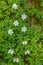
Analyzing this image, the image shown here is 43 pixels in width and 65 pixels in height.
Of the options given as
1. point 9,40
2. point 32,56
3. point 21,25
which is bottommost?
point 32,56

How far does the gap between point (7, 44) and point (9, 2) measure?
853mm

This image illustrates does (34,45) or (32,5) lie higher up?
(32,5)

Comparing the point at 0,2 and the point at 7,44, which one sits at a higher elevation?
the point at 0,2

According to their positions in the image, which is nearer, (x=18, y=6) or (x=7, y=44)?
(x=7, y=44)

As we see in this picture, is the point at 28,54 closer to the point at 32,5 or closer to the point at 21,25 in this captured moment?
the point at 21,25

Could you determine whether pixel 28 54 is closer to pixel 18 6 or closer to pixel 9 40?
pixel 9 40

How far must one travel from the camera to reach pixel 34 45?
4.22 meters

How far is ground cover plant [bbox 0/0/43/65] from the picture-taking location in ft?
13.6

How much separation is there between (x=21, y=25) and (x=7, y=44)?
1.43 feet

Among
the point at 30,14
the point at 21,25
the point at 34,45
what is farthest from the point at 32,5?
the point at 34,45

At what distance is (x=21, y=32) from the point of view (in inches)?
170

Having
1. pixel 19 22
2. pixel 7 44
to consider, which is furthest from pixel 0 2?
pixel 7 44

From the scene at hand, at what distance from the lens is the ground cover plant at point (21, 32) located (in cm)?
415

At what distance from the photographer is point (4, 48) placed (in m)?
4.19
